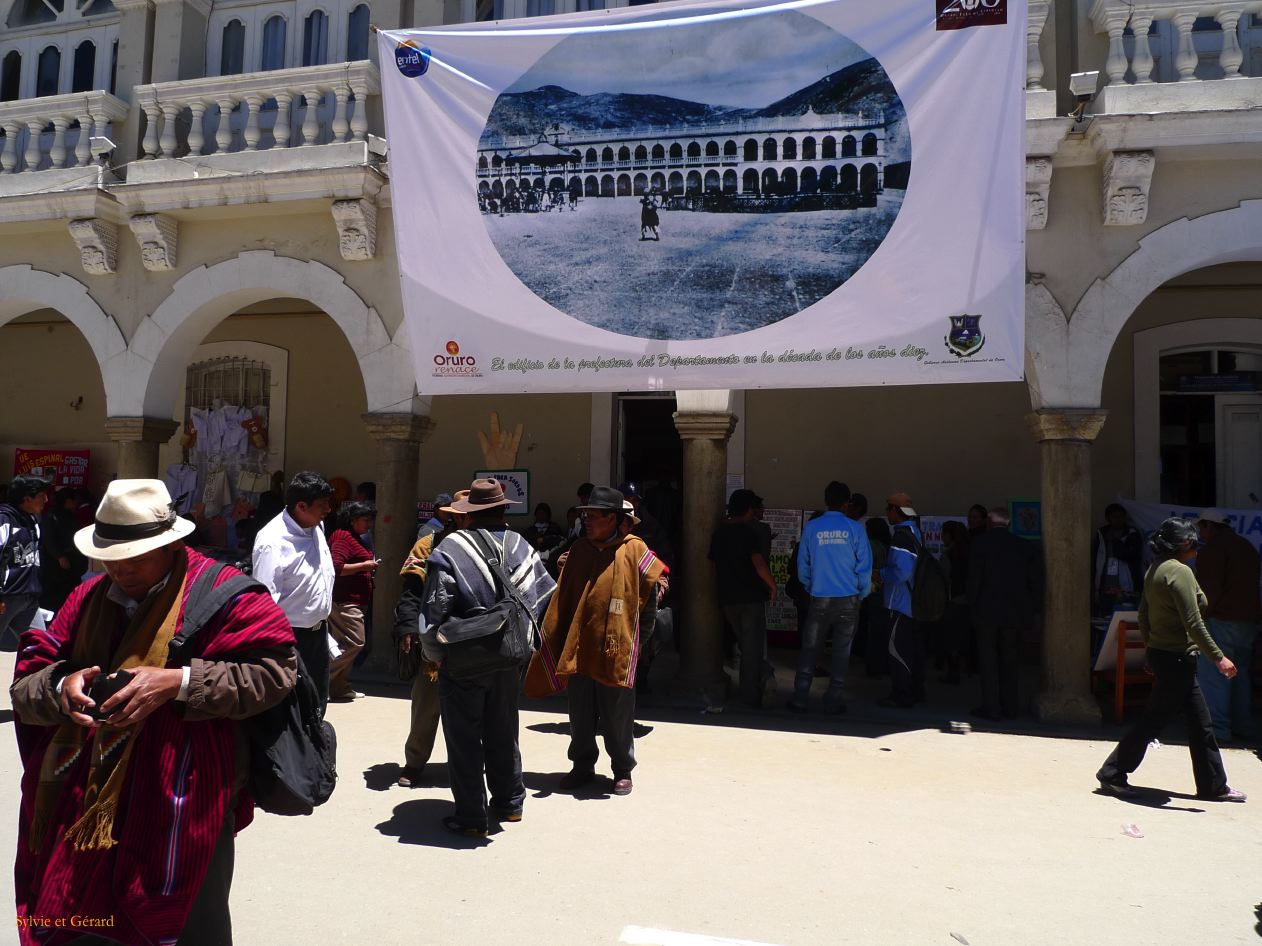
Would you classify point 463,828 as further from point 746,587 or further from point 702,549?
point 702,549

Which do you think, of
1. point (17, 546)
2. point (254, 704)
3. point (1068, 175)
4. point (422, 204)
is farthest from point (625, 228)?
point (254, 704)

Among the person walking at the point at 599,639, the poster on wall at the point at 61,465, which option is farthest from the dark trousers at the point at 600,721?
the poster on wall at the point at 61,465

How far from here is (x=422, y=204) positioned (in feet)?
24.6

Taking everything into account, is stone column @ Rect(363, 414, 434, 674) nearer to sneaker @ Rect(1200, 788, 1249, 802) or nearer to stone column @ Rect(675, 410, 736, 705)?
stone column @ Rect(675, 410, 736, 705)

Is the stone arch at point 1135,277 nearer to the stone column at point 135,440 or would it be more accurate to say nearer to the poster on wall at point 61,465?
the stone column at point 135,440

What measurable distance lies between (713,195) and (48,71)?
26.6ft

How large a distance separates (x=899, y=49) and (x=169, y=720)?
247 inches

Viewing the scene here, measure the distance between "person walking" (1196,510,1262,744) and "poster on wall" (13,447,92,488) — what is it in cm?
1249

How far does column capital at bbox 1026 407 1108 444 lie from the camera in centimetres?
704

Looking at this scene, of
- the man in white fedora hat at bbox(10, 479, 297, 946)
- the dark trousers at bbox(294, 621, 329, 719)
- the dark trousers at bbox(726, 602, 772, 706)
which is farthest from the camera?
the dark trousers at bbox(726, 602, 772, 706)

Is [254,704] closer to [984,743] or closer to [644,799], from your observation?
[644,799]

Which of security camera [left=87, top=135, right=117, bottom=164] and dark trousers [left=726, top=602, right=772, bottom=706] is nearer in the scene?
dark trousers [left=726, top=602, right=772, bottom=706]

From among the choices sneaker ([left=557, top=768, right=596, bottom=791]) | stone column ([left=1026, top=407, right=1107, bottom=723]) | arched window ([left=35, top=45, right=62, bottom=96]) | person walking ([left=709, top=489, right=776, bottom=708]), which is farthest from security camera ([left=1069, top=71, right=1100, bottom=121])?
arched window ([left=35, top=45, right=62, bottom=96])

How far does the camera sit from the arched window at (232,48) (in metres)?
9.70
